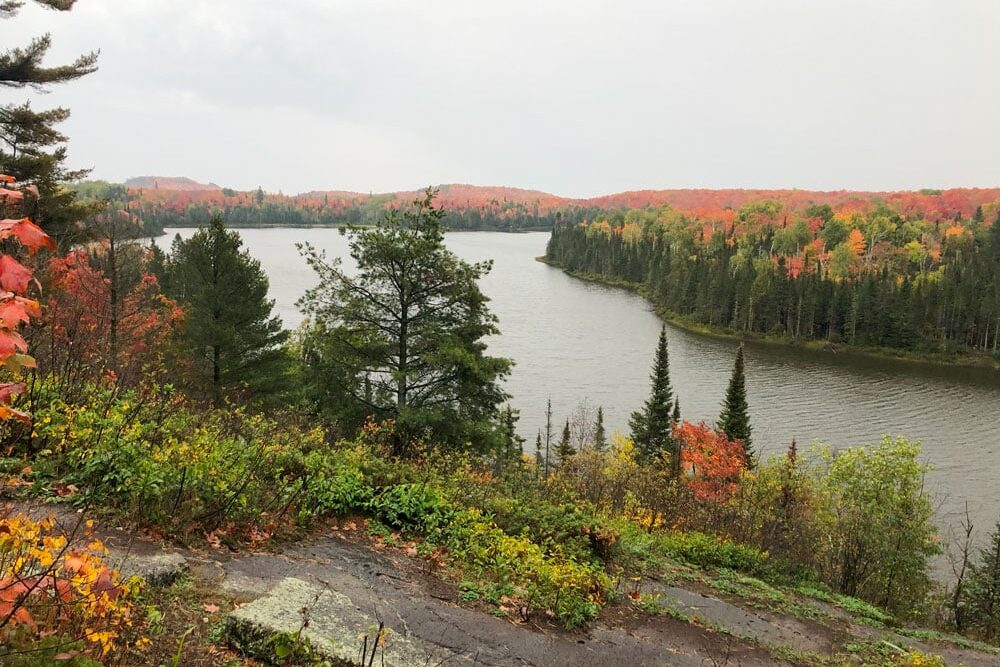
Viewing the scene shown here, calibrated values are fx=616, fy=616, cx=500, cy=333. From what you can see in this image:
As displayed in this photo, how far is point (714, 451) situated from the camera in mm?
32219

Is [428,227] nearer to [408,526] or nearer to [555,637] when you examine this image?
[408,526]

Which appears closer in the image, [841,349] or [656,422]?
[656,422]

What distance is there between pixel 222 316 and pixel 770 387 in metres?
47.7

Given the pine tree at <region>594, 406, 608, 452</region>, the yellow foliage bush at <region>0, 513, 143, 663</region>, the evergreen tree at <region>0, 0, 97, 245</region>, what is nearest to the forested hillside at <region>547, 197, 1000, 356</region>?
the pine tree at <region>594, 406, 608, 452</region>

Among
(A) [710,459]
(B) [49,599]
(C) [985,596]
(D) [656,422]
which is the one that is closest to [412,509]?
(B) [49,599]

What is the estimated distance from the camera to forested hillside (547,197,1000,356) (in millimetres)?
77375

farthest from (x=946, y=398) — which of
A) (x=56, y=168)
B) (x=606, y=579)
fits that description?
(x=56, y=168)

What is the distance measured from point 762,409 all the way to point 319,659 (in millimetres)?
48639

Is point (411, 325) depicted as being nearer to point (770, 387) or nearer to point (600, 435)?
point (600, 435)

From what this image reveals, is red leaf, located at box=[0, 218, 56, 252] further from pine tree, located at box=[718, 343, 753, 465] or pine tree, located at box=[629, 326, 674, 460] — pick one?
pine tree, located at box=[629, 326, 674, 460]

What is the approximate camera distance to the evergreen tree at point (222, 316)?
70.4 ft

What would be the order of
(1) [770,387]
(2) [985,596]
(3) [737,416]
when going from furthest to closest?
(1) [770,387] → (3) [737,416] → (2) [985,596]

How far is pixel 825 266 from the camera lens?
111 m

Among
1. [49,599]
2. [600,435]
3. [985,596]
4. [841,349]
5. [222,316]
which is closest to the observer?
[49,599]
